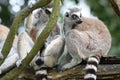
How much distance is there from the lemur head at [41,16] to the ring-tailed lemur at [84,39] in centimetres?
35

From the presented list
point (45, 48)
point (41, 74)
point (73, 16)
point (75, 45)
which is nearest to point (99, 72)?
point (75, 45)

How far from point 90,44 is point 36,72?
1.07m

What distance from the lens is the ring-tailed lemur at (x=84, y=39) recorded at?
306 inches

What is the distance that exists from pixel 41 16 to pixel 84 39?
1.04m

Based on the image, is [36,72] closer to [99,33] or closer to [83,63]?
[83,63]

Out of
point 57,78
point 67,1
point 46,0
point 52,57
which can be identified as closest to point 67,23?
point 52,57

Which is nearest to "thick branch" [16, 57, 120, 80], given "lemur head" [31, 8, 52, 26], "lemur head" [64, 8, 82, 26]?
"lemur head" [64, 8, 82, 26]

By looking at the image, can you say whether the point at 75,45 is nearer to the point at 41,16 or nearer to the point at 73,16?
the point at 73,16

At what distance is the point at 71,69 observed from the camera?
7637mm

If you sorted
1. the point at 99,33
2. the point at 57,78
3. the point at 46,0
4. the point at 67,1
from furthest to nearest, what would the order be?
the point at 67,1 < the point at 99,33 < the point at 57,78 < the point at 46,0

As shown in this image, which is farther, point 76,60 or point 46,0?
point 76,60

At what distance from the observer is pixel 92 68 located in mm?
7027

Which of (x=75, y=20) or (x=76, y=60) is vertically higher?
(x=75, y=20)

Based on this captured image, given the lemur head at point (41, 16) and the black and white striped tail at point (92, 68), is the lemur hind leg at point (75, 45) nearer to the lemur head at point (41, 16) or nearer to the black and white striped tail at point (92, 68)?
the black and white striped tail at point (92, 68)
